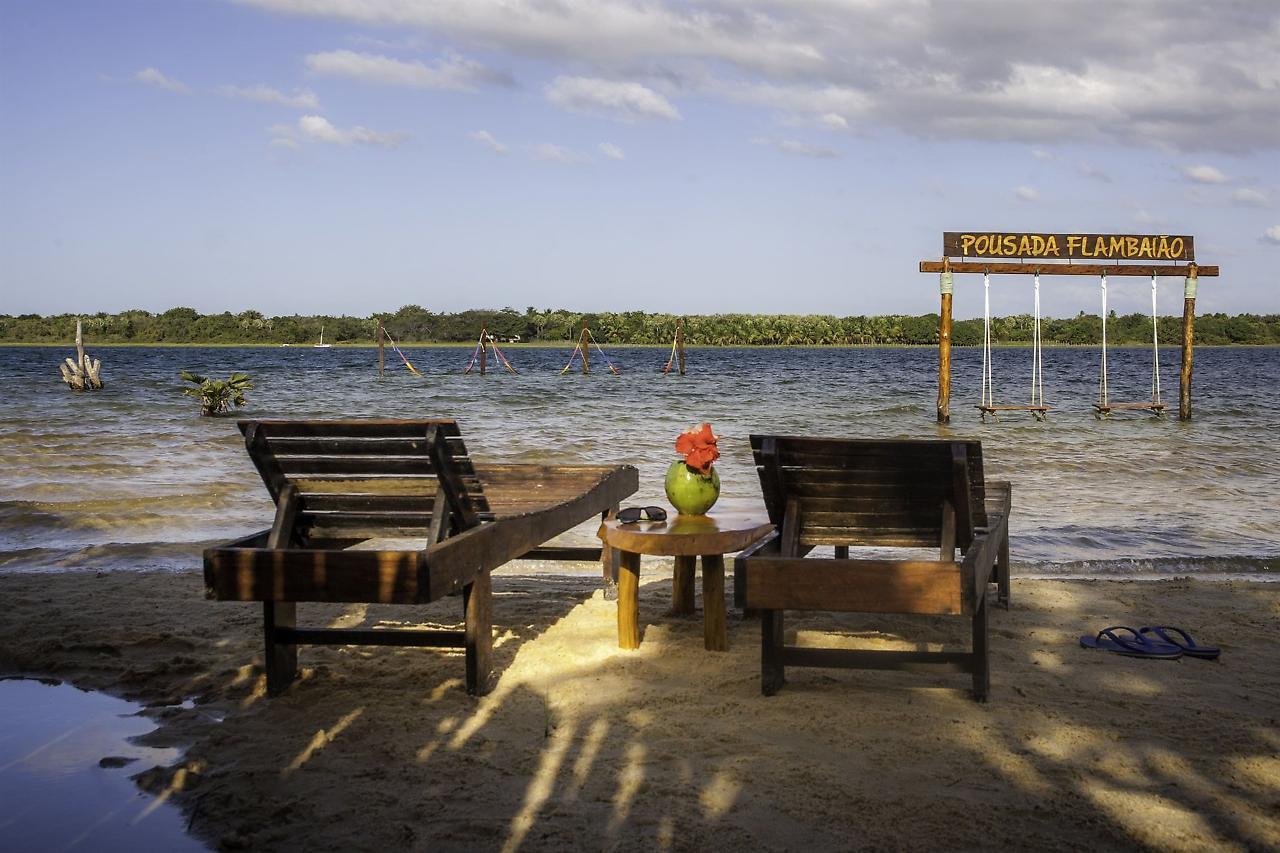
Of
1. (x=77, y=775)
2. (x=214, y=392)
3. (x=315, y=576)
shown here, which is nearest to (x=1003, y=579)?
(x=315, y=576)

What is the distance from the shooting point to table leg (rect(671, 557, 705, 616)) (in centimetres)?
598

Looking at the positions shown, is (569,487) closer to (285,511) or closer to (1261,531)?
(285,511)

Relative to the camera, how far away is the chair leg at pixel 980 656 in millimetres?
4461

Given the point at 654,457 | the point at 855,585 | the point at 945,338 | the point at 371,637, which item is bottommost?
the point at 654,457

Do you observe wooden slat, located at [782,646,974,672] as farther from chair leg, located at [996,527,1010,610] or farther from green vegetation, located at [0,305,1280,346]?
green vegetation, located at [0,305,1280,346]

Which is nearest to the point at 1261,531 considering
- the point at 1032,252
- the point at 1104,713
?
the point at 1104,713

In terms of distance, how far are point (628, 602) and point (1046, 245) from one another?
55.6 ft

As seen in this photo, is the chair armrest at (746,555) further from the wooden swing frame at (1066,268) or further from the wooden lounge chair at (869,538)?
the wooden swing frame at (1066,268)

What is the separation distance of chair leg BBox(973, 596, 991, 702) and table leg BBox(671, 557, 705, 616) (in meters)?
1.79

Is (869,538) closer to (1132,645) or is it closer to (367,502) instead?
(1132,645)

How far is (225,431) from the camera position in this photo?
2033 cm

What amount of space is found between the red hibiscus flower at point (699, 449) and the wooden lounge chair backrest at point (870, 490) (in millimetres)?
656

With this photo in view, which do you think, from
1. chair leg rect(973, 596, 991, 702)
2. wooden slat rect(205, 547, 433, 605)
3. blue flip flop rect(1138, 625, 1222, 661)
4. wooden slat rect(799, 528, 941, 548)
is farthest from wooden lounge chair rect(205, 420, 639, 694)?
blue flip flop rect(1138, 625, 1222, 661)

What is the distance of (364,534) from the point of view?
4.84 meters
